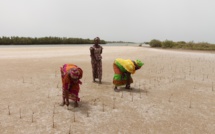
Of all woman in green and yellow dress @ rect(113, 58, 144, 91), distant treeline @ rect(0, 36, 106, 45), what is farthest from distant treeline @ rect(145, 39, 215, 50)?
woman in green and yellow dress @ rect(113, 58, 144, 91)

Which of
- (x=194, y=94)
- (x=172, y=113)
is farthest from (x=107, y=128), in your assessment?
(x=194, y=94)

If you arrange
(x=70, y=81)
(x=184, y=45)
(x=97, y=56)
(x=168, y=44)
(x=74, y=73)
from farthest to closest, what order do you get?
(x=168, y=44)
(x=184, y=45)
(x=97, y=56)
(x=70, y=81)
(x=74, y=73)

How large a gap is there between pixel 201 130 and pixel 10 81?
31.9 ft

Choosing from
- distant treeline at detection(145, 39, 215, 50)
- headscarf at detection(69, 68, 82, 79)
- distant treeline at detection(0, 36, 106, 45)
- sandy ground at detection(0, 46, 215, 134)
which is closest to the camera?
sandy ground at detection(0, 46, 215, 134)

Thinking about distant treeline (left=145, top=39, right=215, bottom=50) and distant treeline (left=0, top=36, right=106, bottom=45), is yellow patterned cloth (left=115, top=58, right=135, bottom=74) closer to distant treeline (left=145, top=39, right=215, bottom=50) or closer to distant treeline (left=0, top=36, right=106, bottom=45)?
distant treeline (left=145, top=39, right=215, bottom=50)

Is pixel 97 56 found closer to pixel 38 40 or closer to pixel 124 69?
pixel 124 69

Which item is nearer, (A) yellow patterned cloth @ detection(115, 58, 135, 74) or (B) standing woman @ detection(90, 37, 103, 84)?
(A) yellow patterned cloth @ detection(115, 58, 135, 74)

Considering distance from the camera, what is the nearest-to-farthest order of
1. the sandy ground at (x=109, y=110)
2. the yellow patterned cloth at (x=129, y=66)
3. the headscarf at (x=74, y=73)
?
the sandy ground at (x=109, y=110), the headscarf at (x=74, y=73), the yellow patterned cloth at (x=129, y=66)

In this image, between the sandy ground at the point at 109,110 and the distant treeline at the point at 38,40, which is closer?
the sandy ground at the point at 109,110

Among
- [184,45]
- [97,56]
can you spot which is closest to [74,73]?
[97,56]

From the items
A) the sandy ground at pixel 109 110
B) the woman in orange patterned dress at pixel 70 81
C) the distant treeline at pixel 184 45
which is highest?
the distant treeline at pixel 184 45

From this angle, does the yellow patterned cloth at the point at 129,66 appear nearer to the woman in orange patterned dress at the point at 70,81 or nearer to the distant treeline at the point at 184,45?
the woman in orange patterned dress at the point at 70,81

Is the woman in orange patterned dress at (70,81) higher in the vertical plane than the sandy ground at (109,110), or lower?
higher

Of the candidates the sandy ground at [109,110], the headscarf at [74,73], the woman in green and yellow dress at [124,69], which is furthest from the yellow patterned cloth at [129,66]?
the headscarf at [74,73]
